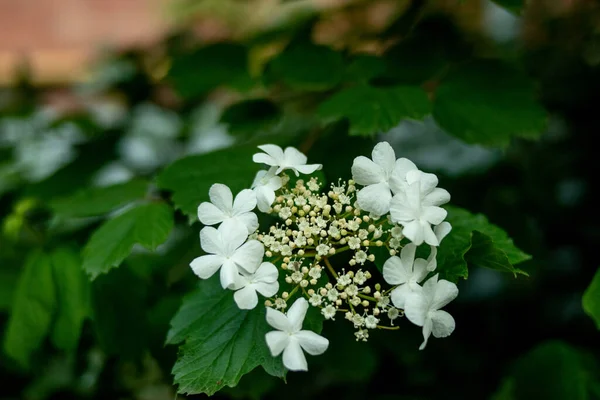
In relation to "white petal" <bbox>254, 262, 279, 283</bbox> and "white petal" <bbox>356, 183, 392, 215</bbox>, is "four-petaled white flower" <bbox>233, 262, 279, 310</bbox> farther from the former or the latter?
"white petal" <bbox>356, 183, 392, 215</bbox>

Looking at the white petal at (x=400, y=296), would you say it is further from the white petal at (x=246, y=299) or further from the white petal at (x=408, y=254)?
the white petal at (x=246, y=299)

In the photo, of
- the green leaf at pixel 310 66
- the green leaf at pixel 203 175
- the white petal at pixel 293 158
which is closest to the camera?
the white petal at pixel 293 158

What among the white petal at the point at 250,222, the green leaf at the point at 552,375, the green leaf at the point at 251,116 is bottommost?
the green leaf at the point at 552,375

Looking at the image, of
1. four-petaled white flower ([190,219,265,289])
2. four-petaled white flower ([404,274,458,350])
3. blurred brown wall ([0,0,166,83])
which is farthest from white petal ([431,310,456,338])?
blurred brown wall ([0,0,166,83])

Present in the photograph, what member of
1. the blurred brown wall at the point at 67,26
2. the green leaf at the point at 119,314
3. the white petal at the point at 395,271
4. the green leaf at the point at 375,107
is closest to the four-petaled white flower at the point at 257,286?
the white petal at the point at 395,271

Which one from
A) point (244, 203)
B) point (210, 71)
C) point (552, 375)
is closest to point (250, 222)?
point (244, 203)

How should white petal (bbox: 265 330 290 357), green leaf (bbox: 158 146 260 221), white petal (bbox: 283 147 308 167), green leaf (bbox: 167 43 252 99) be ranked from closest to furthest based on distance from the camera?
1. white petal (bbox: 265 330 290 357)
2. white petal (bbox: 283 147 308 167)
3. green leaf (bbox: 158 146 260 221)
4. green leaf (bbox: 167 43 252 99)
